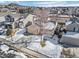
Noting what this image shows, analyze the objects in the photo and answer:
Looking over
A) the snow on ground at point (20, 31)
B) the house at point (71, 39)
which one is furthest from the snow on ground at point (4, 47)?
the house at point (71, 39)

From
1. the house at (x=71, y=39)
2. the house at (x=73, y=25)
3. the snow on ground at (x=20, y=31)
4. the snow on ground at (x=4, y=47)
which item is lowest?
the snow on ground at (x=4, y=47)

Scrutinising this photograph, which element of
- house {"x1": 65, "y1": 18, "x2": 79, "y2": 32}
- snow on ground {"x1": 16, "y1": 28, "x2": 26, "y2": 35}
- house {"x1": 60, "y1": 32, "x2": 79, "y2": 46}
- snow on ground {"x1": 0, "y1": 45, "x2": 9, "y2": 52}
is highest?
house {"x1": 65, "y1": 18, "x2": 79, "y2": 32}

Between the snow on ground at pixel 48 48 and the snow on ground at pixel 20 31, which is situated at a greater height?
the snow on ground at pixel 20 31

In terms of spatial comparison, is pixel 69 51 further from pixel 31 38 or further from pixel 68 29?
pixel 31 38

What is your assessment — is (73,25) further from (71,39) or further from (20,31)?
(20,31)

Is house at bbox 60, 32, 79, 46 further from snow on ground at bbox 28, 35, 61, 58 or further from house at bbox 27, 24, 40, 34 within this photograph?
house at bbox 27, 24, 40, 34

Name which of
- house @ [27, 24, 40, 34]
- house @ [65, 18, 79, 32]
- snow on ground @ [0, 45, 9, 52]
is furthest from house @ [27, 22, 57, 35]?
snow on ground @ [0, 45, 9, 52]

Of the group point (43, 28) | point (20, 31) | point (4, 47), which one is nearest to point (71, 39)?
point (43, 28)

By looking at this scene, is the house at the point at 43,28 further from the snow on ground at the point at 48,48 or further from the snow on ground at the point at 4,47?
the snow on ground at the point at 4,47

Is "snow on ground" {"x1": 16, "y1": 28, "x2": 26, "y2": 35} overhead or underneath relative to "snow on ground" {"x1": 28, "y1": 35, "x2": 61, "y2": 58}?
overhead

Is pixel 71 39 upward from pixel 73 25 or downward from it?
downward

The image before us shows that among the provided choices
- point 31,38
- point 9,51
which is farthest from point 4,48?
point 31,38
